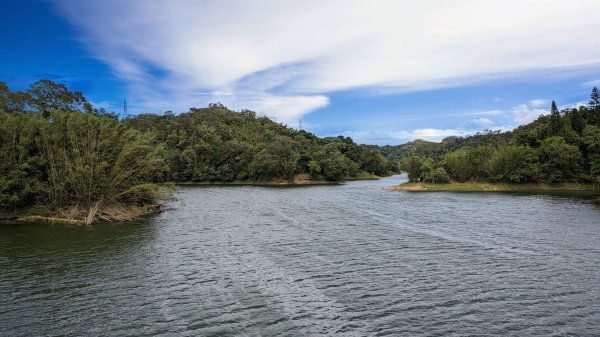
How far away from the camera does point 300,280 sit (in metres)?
22.5

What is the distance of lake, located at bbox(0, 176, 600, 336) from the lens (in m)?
16.4

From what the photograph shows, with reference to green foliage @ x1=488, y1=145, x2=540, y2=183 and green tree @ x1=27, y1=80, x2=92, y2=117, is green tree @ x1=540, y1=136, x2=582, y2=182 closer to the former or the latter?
green foliage @ x1=488, y1=145, x2=540, y2=183

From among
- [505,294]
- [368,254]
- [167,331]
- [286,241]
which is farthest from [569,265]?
[167,331]

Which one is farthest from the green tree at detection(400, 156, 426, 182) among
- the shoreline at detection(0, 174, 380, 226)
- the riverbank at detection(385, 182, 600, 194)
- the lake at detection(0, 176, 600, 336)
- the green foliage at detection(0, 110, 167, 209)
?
the shoreline at detection(0, 174, 380, 226)

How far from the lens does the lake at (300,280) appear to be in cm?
1642

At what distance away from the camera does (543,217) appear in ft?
161

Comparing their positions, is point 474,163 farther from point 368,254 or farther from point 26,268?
point 26,268

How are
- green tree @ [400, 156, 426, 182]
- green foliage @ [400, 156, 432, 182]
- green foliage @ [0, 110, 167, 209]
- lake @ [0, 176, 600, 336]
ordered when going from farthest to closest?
green tree @ [400, 156, 426, 182]
green foliage @ [400, 156, 432, 182]
green foliage @ [0, 110, 167, 209]
lake @ [0, 176, 600, 336]

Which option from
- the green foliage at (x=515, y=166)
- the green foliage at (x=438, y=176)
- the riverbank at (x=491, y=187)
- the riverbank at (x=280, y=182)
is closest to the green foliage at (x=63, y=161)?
the riverbank at (x=491, y=187)

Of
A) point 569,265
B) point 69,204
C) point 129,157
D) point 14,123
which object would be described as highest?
point 14,123

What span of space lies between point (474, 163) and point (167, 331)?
11262 centimetres

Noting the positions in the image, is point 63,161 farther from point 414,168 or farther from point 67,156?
point 414,168

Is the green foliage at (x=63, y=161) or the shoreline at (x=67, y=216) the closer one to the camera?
the green foliage at (x=63, y=161)

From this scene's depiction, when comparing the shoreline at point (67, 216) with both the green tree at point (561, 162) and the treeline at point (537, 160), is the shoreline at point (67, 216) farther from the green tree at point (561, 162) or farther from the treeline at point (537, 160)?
the green tree at point (561, 162)
